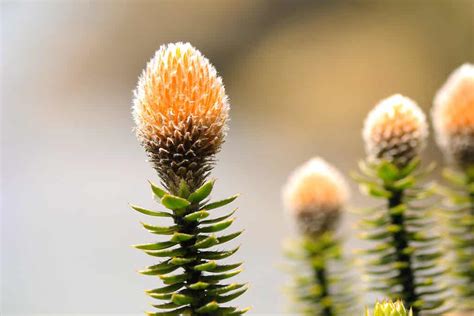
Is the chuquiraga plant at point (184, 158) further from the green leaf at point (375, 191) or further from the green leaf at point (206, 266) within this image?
the green leaf at point (375, 191)

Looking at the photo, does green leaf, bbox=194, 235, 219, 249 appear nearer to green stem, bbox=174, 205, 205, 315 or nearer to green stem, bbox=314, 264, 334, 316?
green stem, bbox=174, 205, 205, 315

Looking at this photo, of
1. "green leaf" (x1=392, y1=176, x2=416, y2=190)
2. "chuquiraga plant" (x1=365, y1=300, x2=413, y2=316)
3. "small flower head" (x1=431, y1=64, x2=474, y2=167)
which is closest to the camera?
"chuquiraga plant" (x1=365, y1=300, x2=413, y2=316)

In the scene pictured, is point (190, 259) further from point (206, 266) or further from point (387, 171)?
point (387, 171)

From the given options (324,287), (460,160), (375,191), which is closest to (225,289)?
(375,191)

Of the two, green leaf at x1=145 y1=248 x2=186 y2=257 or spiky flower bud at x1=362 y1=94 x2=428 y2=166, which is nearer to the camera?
green leaf at x1=145 y1=248 x2=186 y2=257

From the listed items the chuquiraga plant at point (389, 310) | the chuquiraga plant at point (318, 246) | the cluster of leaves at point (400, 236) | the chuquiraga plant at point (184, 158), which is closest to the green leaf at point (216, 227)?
the chuquiraga plant at point (184, 158)

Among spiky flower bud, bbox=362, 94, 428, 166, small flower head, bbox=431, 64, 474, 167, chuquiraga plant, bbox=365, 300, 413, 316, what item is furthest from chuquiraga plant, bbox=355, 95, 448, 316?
chuquiraga plant, bbox=365, 300, 413, 316
